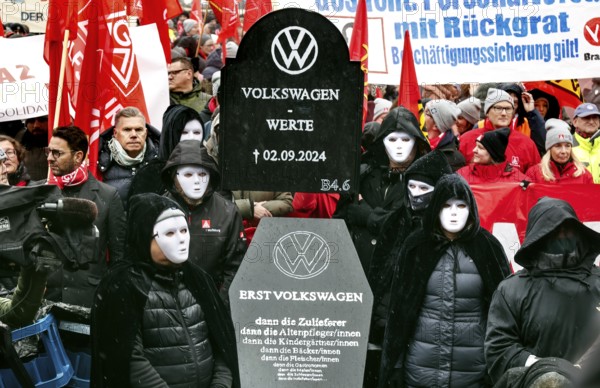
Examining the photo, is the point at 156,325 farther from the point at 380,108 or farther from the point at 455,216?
the point at 380,108

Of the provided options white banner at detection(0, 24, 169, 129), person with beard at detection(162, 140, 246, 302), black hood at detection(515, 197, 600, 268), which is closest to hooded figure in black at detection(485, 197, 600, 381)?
black hood at detection(515, 197, 600, 268)

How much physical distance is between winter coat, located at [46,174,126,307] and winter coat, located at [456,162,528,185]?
2.75 metres

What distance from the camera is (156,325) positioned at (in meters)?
6.95

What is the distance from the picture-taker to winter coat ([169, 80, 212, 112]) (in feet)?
38.5

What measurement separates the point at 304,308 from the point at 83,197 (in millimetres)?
2489

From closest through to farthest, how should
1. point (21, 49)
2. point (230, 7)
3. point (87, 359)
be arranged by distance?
point (87, 359) → point (21, 49) → point (230, 7)

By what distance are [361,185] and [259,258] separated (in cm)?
187

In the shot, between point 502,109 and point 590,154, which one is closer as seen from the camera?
point 502,109

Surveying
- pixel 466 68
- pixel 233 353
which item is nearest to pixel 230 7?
pixel 466 68

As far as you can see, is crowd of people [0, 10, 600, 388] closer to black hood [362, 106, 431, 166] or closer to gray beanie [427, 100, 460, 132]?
black hood [362, 106, 431, 166]

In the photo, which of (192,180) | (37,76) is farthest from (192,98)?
(192,180)

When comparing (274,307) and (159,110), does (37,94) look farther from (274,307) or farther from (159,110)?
(274,307)

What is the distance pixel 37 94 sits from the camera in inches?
451

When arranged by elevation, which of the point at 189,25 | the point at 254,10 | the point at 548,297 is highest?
the point at 189,25
